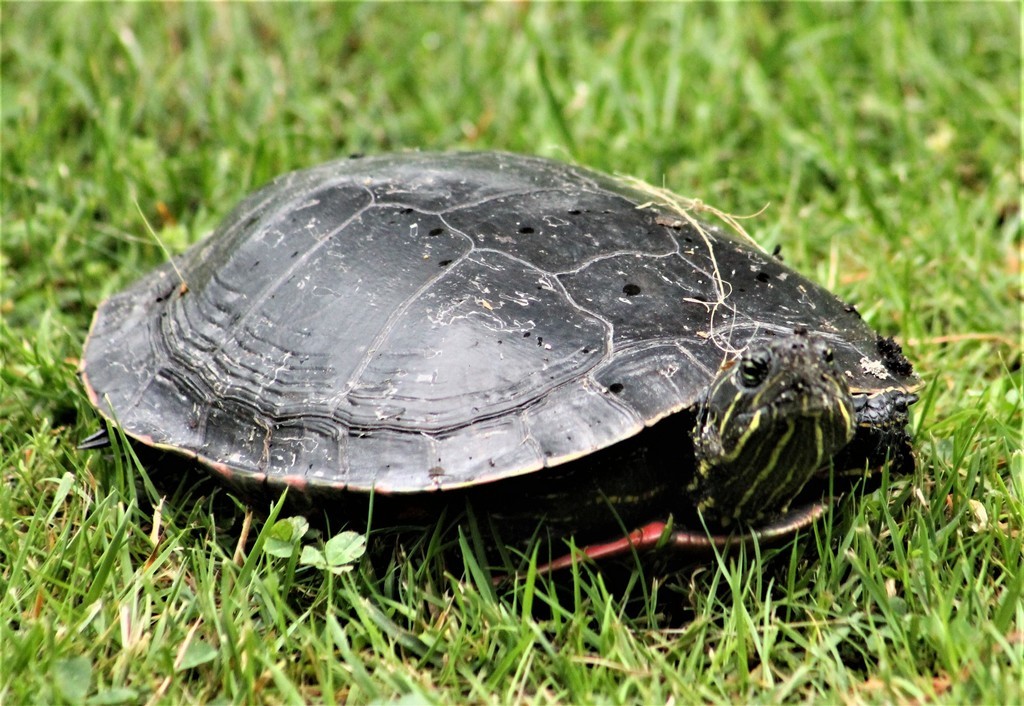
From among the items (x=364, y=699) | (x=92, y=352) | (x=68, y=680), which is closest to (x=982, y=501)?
(x=364, y=699)

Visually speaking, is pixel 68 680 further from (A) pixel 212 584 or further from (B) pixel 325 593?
(B) pixel 325 593

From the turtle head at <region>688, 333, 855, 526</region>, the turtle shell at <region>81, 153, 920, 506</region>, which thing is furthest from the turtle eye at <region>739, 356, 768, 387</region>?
the turtle shell at <region>81, 153, 920, 506</region>

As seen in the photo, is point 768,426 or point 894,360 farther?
point 894,360

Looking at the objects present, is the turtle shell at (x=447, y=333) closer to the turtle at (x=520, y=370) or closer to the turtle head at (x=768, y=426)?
the turtle at (x=520, y=370)

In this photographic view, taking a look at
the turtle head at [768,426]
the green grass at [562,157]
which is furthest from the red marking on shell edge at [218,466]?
the turtle head at [768,426]

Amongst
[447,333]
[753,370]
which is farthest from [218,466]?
[753,370]

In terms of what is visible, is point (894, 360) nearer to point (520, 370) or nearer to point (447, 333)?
point (520, 370)
